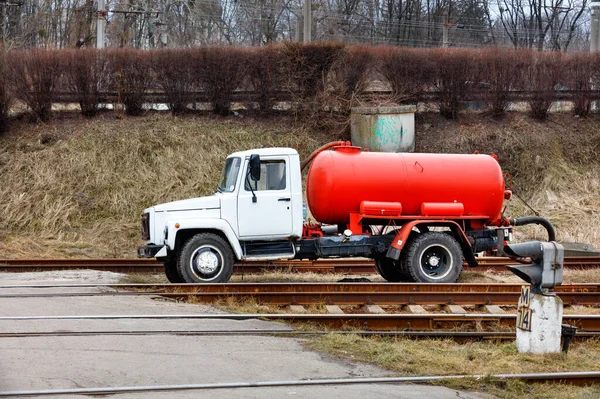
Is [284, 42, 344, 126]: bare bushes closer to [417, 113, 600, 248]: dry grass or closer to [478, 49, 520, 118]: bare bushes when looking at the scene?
[417, 113, 600, 248]: dry grass

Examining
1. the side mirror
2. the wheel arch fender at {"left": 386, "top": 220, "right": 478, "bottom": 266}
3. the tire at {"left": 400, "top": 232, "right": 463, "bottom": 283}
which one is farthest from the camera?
the tire at {"left": 400, "top": 232, "right": 463, "bottom": 283}

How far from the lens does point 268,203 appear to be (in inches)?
570

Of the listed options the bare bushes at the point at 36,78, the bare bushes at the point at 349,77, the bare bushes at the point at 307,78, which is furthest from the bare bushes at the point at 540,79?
the bare bushes at the point at 36,78

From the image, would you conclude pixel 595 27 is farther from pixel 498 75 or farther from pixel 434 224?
pixel 434 224

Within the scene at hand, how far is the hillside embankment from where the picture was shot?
73.4ft

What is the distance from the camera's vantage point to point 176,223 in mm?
14156

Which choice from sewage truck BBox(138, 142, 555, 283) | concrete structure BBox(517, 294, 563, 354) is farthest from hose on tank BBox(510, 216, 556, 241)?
concrete structure BBox(517, 294, 563, 354)

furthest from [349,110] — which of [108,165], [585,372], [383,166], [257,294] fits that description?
[585,372]

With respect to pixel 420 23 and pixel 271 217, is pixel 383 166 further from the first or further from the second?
pixel 420 23

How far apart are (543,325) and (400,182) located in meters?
5.79

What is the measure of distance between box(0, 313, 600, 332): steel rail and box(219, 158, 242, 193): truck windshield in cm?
399

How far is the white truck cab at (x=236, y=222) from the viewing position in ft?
46.7

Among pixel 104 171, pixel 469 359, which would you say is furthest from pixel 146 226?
pixel 104 171

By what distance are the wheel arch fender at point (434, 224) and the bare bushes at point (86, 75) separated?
1543 centimetres
